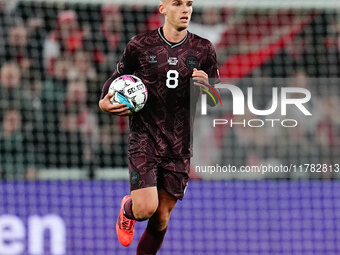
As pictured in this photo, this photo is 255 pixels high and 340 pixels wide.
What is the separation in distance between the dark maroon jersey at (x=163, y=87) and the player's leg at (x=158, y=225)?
407 millimetres

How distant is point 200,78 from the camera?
23.0ft

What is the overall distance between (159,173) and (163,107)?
1.96ft

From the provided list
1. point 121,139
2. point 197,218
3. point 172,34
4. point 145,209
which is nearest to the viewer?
point 145,209

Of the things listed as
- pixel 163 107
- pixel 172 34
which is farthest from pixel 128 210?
pixel 172 34

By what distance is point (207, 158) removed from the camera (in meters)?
10.5

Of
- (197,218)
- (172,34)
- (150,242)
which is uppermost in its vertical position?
(172,34)

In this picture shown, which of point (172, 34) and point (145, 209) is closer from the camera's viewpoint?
point (145, 209)

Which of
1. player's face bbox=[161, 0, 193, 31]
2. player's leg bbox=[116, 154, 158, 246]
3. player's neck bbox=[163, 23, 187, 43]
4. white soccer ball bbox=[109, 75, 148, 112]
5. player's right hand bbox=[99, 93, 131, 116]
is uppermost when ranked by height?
player's face bbox=[161, 0, 193, 31]

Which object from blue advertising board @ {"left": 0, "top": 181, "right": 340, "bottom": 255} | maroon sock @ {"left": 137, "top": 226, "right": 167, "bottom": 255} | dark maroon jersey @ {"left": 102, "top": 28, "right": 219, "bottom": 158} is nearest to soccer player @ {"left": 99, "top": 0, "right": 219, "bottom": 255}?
dark maroon jersey @ {"left": 102, "top": 28, "right": 219, "bottom": 158}

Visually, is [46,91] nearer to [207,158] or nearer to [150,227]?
[207,158]

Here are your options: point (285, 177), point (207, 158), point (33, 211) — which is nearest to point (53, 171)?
point (33, 211)

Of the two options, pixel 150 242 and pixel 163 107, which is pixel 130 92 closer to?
pixel 163 107

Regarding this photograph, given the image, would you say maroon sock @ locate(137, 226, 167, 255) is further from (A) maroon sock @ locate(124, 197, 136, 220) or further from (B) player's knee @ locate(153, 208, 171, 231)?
(A) maroon sock @ locate(124, 197, 136, 220)

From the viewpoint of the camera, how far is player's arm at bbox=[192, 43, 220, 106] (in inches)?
278
